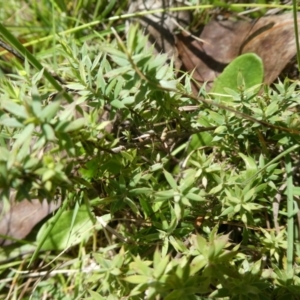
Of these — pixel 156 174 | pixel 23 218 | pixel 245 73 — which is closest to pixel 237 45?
pixel 245 73

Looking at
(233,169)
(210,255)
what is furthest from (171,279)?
(233,169)

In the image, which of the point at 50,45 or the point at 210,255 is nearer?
the point at 210,255

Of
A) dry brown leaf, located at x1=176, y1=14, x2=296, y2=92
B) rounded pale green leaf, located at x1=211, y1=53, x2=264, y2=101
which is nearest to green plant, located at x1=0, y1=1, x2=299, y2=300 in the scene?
rounded pale green leaf, located at x1=211, y1=53, x2=264, y2=101

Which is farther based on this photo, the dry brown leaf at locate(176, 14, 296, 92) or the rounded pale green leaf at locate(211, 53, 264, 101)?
the dry brown leaf at locate(176, 14, 296, 92)

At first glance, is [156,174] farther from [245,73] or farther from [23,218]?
[23,218]

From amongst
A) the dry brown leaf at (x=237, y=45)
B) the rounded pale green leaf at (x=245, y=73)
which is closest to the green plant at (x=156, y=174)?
the rounded pale green leaf at (x=245, y=73)

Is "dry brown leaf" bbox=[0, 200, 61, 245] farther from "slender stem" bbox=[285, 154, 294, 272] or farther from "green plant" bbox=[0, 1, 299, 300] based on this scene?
"slender stem" bbox=[285, 154, 294, 272]

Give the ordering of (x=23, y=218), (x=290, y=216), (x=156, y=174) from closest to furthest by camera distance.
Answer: (x=290, y=216)
(x=156, y=174)
(x=23, y=218)

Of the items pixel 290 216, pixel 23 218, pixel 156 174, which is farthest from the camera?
pixel 23 218

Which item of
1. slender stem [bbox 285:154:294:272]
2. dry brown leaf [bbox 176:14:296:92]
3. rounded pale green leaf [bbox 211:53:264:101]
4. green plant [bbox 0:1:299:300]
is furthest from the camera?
dry brown leaf [bbox 176:14:296:92]

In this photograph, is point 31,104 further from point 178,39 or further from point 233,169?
point 178,39

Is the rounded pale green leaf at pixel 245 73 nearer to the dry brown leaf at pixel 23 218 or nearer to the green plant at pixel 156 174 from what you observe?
the green plant at pixel 156 174
